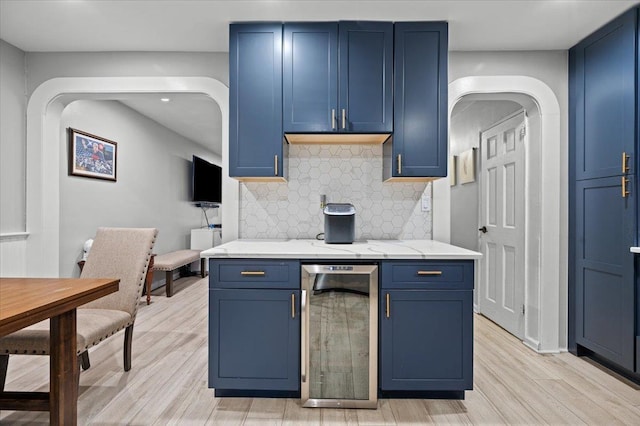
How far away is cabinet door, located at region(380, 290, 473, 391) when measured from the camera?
209 centimetres

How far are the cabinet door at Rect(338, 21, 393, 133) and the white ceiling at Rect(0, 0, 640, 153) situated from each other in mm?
164

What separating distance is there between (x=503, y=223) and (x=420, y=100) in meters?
1.76

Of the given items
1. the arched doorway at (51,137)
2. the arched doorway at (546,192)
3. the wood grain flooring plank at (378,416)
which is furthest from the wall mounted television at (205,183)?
the wood grain flooring plank at (378,416)

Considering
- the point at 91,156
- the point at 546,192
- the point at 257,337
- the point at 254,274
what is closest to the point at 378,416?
the point at 257,337

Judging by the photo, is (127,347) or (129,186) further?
(129,186)

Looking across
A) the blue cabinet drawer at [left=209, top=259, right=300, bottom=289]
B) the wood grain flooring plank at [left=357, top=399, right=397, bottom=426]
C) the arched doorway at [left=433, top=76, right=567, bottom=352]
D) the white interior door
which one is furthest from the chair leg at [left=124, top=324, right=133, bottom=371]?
the white interior door

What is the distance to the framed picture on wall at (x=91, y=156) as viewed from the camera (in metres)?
3.84

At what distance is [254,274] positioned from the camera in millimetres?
2094

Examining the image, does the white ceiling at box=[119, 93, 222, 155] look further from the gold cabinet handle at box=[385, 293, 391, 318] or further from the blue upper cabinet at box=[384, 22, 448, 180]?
the gold cabinet handle at box=[385, 293, 391, 318]

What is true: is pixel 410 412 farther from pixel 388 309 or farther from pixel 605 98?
pixel 605 98

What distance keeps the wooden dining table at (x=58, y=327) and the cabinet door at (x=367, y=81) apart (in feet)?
5.68

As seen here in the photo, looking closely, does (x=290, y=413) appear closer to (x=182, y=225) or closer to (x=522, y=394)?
(x=522, y=394)

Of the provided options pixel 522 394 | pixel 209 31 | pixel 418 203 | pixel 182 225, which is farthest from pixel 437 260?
pixel 182 225

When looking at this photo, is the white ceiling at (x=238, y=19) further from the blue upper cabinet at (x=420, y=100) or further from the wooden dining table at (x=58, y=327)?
the wooden dining table at (x=58, y=327)
